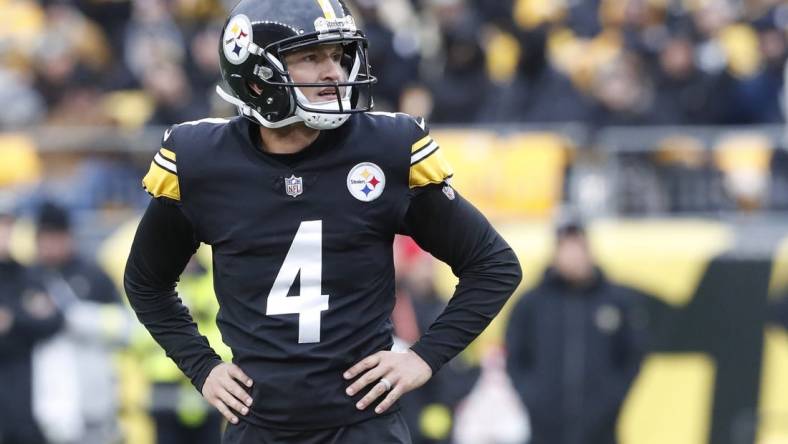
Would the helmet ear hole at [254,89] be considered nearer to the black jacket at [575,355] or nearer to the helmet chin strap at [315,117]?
the helmet chin strap at [315,117]

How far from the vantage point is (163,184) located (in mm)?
4199

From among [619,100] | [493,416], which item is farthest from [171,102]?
[493,416]

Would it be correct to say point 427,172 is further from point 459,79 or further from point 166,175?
point 459,79

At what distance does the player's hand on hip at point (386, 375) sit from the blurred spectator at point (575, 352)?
5097 mm

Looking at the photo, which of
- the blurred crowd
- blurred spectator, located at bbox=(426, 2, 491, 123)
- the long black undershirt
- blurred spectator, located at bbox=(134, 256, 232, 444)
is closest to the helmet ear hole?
the long black undershirt

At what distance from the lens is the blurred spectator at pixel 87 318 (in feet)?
31.7

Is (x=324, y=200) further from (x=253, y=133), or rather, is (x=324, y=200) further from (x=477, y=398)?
(x=477, y=398)

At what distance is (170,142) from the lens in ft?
13.8

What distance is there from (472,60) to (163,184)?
24.0 feet

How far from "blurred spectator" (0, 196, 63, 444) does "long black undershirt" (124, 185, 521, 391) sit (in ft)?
17.1

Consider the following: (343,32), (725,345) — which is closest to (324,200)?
(343,32)

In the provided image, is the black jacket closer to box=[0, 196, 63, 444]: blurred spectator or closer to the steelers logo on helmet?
box=[0, 196, 63, 444]: blurred spectator

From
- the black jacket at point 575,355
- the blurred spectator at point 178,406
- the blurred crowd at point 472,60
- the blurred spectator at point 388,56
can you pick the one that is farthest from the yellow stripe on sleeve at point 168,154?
the blurred spectator at point 388,56

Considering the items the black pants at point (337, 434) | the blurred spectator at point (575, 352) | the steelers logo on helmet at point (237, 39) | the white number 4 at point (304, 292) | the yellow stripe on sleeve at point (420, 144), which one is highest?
the steelers logo on helmet at point (237, 39)
